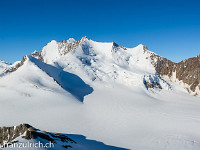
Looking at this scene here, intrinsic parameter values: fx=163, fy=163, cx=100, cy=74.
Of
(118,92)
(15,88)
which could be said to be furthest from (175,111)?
(15,88)

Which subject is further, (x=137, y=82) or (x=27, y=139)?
(x=137, y=82)

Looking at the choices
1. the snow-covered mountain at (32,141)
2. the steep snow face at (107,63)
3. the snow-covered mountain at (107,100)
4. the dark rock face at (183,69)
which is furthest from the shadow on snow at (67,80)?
the dark rock face at (183,69)

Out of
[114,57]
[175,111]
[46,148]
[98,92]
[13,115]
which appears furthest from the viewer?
[114,57]

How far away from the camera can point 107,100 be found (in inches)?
2584

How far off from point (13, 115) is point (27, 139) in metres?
25.3

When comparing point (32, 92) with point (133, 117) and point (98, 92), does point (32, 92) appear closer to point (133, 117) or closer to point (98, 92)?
point (98, 92)

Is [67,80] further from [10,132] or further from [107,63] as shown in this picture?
[10,132]

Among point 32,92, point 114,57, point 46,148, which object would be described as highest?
point 114,57

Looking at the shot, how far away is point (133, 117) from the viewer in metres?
50.1

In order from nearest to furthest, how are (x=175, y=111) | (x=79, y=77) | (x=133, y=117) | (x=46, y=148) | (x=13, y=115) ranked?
1. (x=46, y=148)
2. (x=13, y=115)
3. (x=133, y=117)
4. (x=175, y=111)
5. (x=79, y=77)

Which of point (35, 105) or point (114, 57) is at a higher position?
point (114, 57)

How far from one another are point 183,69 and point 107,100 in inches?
2701

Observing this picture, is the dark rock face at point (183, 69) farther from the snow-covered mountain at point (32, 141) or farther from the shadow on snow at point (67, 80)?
the snow-covered mountain at point (32, 141)

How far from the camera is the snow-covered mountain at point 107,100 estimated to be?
39.9 metres
